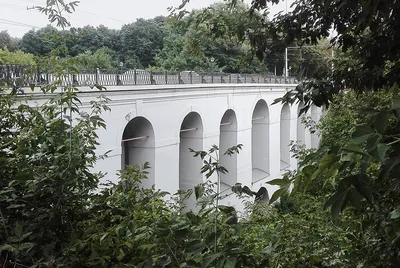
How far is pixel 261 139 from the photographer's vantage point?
2433 centimetres

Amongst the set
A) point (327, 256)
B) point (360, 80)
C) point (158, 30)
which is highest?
point (158, 30)

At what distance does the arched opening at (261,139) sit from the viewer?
78.9ft

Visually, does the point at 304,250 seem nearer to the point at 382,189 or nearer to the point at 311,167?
the point at 382,189

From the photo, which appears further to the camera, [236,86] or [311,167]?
[236,86]

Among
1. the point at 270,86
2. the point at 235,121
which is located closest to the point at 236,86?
the point at 235,121

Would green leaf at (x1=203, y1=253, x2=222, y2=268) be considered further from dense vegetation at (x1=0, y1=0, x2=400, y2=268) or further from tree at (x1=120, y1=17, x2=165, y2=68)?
tree at (x1=120, y1=17, x2=165, y2=68)

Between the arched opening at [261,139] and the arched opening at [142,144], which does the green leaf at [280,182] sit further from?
the arched opening at [261,139]

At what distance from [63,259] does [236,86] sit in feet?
60.6

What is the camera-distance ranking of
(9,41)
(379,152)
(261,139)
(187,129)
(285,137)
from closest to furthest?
(379,152), (187,129), (9,41), (261,139), (285,137)

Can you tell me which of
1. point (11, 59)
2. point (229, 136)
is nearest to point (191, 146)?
point (229, 136)

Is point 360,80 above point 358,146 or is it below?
above

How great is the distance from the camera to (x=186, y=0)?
2.90 meters

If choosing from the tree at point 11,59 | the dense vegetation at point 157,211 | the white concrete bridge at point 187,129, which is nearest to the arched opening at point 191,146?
the white concrete bridge at point 187,129

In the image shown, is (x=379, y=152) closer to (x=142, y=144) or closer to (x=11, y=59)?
(x=11, y=59)
